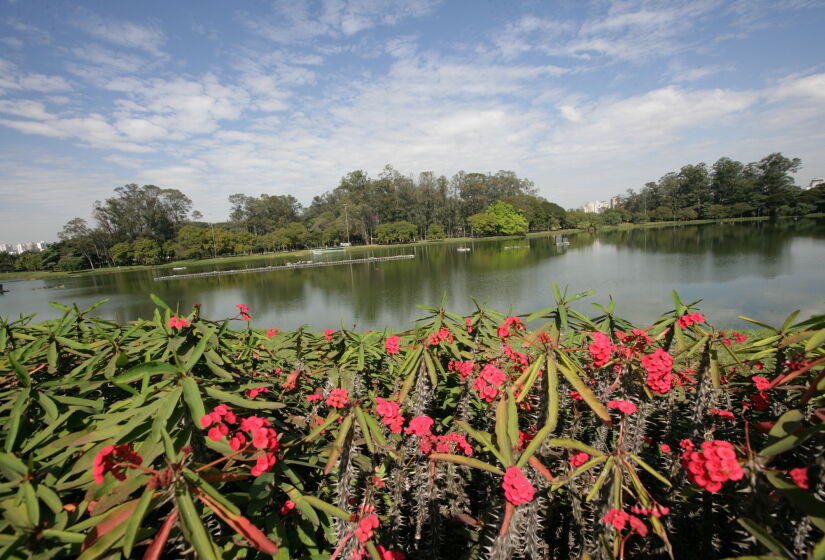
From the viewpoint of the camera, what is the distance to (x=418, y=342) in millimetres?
2164

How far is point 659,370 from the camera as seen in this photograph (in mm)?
1540

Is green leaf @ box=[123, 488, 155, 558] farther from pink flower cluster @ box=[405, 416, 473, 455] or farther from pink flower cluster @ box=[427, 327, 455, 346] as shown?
pink flower cluster @ box=[427, 327, 455, 346]

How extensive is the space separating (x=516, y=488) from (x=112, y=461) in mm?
Answer: 1101

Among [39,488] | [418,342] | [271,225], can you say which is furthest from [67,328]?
[271,225]

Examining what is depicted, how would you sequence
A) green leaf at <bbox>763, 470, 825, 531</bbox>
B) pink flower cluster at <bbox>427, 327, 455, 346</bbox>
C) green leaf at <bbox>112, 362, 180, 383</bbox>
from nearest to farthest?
green leaf at <bbox>763, 470, 825, 531</bbox> < green leaf at <bbox>112, 362, 180, 383</bbox> < pink flower cluster at <bbox>427, 327, 455, 346</bbox>

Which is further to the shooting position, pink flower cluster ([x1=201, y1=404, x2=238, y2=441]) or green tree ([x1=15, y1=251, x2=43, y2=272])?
green tree ([x1=15, y1=251, x2=43, y2=272])

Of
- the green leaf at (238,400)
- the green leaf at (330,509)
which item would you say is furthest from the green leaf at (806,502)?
the green leaf at (238,400)

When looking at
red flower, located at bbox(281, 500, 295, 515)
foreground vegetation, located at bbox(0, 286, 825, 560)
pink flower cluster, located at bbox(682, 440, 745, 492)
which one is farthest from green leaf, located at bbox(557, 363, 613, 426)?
red flower, located at bbox(281, 500, 295, 515)

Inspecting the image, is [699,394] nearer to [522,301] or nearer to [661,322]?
[661,322]

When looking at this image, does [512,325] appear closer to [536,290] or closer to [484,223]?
[536,290]

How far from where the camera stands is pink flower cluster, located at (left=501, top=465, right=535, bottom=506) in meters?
0.86

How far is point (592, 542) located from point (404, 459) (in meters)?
0.85

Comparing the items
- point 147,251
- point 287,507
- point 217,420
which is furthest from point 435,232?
point 217,420

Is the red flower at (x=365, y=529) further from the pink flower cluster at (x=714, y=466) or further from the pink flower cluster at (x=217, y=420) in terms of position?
the pink flower cluster at (x=714, y=466)
